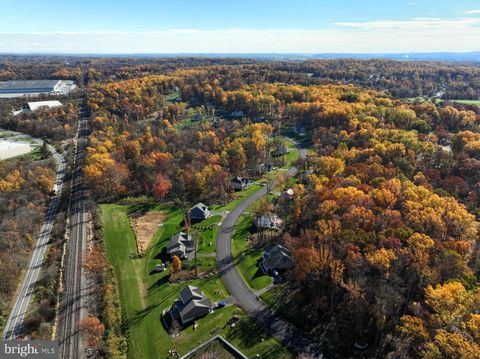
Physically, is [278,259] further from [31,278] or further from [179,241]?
[31,278]

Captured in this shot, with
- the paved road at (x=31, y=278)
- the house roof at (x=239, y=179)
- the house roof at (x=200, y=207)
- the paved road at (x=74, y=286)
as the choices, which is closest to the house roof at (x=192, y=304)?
the paved road at (x=74, y=286)

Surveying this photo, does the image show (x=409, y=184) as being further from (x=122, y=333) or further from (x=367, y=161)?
(x=122, y=333)

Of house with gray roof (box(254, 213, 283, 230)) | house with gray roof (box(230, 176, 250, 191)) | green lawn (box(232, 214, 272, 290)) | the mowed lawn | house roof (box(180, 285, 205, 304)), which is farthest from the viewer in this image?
house with gray roof (box(230, 176, 250, 191))

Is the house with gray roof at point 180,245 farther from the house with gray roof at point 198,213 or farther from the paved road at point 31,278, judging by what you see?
the paved road at point 31,278

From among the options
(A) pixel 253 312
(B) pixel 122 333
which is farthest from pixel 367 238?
(B) pixel 122 333

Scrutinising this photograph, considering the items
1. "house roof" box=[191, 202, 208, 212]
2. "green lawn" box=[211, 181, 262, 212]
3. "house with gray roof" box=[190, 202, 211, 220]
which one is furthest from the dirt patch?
"green lawn" box=[211, 181, 262, 212]

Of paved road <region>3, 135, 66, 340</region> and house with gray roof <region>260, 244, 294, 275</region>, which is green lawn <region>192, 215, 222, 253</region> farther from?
paved road <region>3, 135, 66, 340</region>
